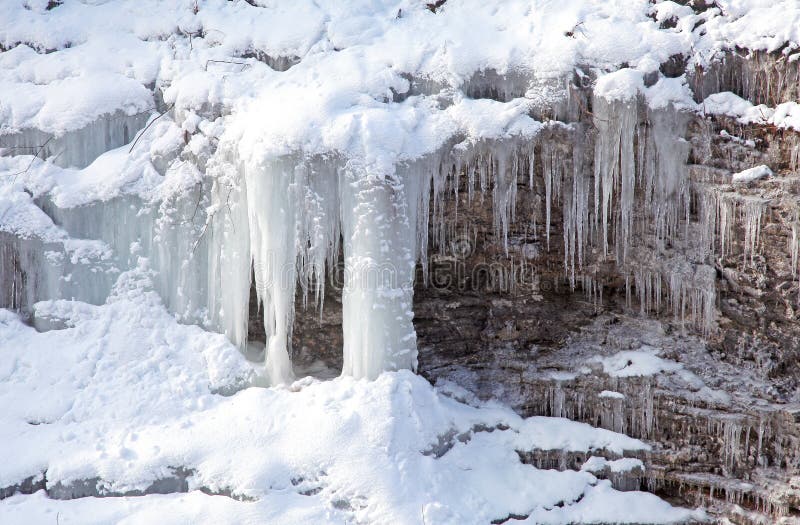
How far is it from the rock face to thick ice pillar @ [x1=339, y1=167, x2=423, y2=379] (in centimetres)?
66

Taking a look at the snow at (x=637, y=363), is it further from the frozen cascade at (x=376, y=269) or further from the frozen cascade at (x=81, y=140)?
the frozen cascade at (x=81, y=140)

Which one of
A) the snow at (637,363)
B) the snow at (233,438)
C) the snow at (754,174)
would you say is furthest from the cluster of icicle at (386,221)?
the snow at (637,363)

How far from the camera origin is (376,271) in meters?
6.63

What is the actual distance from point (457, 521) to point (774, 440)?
3315mm

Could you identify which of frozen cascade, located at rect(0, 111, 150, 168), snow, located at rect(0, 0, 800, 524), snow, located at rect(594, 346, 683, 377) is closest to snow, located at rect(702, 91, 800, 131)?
snow, located at rect(0, 0, 800, 524)

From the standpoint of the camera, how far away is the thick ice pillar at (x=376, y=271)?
6.62 m

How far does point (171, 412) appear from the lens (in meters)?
6.50

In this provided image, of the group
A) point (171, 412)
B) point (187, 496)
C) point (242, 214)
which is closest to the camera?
point (187, 496)

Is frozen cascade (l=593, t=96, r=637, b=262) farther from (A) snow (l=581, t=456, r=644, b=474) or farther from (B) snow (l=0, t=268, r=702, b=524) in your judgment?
(B) snow (l=0, t=268, r=702, b=524)

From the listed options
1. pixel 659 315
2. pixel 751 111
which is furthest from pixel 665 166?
pixel 659 315

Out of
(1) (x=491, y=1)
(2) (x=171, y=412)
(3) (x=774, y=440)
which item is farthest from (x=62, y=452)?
(3) (x=774, y=440)

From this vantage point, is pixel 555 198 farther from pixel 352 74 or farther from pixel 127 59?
pixel 127 59

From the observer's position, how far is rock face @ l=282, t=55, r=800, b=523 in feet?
21.8

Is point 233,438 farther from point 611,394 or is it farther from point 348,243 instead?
point 611,394
